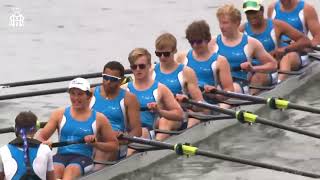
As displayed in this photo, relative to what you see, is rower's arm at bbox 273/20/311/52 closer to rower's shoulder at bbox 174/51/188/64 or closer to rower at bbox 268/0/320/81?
rower at bbox 268/0/320/81

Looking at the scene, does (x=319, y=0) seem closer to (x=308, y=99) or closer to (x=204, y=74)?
(x=308, y=99)

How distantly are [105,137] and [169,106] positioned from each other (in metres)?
1.41

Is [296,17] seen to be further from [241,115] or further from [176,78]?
[241,115]

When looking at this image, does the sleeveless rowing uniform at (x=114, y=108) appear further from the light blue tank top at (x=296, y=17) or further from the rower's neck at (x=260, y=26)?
the light blue tank top at (x=296, y=17)

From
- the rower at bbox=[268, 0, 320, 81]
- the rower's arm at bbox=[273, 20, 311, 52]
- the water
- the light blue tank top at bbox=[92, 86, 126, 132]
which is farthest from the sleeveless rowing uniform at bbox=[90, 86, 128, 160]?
the rower at bbox=[268, 0, 320, 81]

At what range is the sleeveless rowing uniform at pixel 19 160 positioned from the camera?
8164 millimetres

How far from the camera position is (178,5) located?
24.8 m

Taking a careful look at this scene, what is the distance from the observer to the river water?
1168 cm

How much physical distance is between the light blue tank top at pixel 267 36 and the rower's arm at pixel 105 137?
4.34 metres

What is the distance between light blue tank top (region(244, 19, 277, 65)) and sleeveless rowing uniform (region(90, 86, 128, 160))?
12.1ft

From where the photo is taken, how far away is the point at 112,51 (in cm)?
1984

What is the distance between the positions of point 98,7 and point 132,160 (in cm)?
1456

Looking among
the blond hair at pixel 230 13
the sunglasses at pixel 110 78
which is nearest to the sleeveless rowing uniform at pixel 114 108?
the sunglasses at pixel 110 78

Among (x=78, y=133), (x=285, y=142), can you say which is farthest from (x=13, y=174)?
(x=285, y=142)
